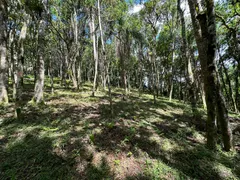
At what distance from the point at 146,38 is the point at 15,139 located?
634 inches

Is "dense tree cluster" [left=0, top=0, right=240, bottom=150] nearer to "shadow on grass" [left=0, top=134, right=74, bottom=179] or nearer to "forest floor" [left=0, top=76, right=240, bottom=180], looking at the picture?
"forest floor" [left=0, top=76, right=240, bottom=180]

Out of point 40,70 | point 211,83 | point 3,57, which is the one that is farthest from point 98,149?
point 3,57

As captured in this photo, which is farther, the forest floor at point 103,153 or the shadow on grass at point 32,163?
the forest floor at point 103,153

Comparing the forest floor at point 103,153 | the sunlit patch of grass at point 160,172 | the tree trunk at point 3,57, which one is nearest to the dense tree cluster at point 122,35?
the tree trunk at point 3,57

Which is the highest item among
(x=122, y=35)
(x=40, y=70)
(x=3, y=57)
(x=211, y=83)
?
(x=122, y=35)

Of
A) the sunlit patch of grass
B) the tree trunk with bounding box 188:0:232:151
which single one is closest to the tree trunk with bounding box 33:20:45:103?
the sunlit patch of grass

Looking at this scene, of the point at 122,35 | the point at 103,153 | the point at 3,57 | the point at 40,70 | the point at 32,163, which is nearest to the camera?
the point at 32,163

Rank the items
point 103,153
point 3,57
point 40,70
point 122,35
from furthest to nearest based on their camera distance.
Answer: point 122,35
point 40,70
point 3,57
point 103,153

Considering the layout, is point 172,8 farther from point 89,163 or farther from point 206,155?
point 89,163

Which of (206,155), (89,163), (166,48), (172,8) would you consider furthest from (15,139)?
(166,48)

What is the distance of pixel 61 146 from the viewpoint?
13.1 feet

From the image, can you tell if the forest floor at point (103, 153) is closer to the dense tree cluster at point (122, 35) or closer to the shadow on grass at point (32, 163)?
the shadow on grass at point (32, 163)

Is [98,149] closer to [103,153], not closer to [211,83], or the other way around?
[103,153]

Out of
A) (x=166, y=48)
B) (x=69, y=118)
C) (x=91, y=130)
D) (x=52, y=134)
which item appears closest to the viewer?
(x=52, y=134)
